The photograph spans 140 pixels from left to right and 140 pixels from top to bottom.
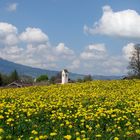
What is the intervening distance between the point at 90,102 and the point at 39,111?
4333mm

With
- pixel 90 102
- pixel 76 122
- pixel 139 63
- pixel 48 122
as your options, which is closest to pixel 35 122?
pixel 48 122

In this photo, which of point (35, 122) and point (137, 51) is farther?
point (137, 51)

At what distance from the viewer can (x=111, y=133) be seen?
1129cm

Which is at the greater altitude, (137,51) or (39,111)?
(137,51)

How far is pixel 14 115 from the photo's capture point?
48.1ft

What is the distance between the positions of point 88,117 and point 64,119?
88cm

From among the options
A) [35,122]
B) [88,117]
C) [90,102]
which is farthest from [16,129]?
[90,102]

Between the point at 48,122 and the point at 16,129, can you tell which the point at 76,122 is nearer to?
the point at 48,122

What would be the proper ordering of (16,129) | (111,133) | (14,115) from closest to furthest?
(111,133) < (16,129) < (14,115)

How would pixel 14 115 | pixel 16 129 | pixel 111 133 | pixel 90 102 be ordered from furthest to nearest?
pixel 90 102, pixel 14 115, pixel 16 129, pixel 111 133

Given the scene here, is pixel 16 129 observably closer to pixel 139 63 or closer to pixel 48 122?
pixel 48 122

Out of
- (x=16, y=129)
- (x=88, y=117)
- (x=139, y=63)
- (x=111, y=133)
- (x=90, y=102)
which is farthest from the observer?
(x=139, y=63)

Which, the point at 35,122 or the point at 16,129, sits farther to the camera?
the point at 35,122

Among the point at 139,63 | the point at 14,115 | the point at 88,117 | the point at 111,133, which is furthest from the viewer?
the point at 139,63
